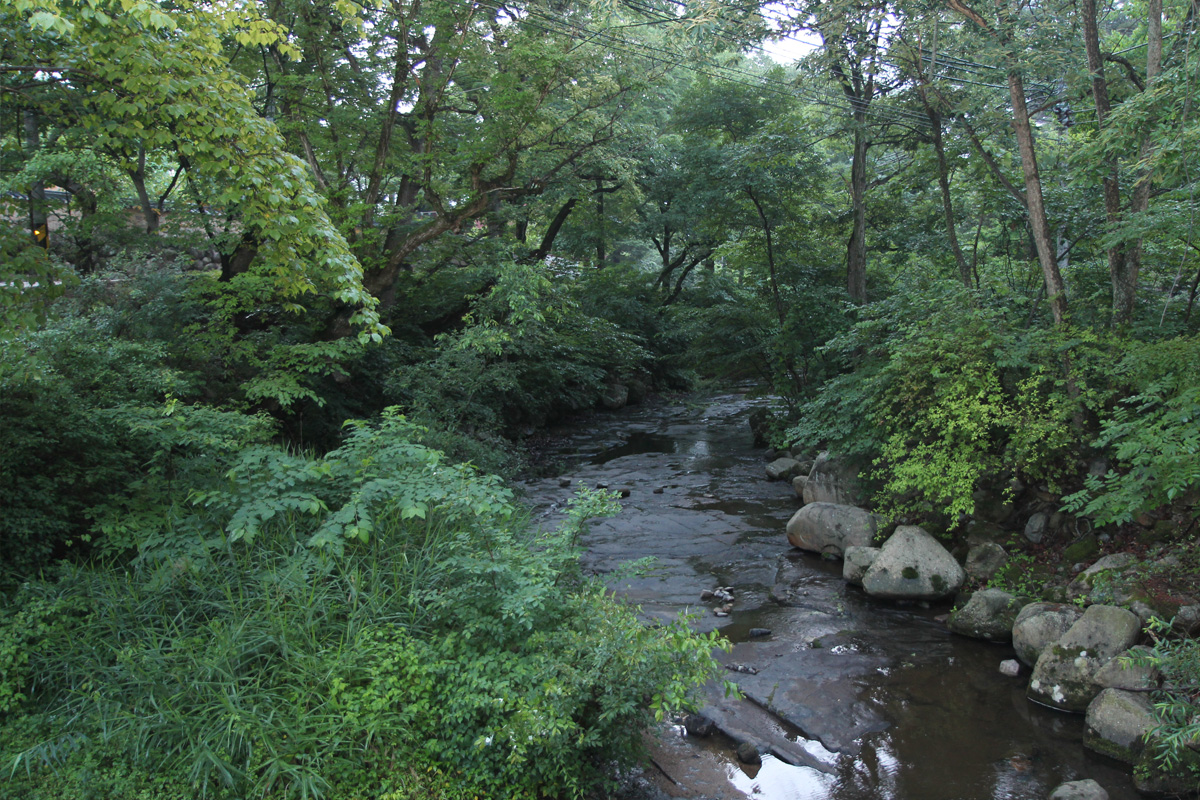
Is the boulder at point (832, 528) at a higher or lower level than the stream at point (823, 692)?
higher

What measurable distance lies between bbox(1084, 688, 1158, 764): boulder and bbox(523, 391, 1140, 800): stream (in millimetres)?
135

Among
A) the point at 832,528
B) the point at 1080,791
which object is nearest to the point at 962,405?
the point at 832,528

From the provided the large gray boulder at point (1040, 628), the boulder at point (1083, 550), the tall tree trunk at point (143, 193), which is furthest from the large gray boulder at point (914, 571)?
the tall tree trunk at point (143, 193)

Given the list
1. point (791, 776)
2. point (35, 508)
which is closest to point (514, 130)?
point (35, 508)

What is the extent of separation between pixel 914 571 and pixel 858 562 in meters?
0.63

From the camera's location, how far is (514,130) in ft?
33.7

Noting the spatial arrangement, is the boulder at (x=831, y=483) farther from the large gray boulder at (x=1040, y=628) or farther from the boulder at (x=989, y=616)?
the large gray boulder at (x=1040, y=628)

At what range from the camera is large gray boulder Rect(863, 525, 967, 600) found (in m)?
7.17

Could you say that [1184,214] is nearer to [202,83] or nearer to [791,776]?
[791,776]

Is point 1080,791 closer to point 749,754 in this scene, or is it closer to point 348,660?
point 749,754

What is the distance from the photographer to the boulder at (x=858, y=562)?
7684 mm

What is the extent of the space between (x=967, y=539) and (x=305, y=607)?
6708mm

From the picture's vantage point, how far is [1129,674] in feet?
16.5

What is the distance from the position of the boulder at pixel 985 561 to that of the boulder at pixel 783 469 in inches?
192
